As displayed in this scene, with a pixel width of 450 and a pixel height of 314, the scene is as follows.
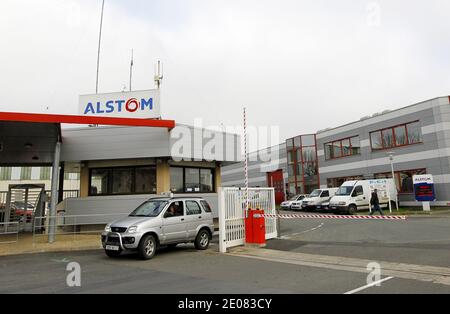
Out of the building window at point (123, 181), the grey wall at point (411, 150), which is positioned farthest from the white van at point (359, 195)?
the building window at point (123, 181)

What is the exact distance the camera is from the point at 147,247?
10281 millimetres

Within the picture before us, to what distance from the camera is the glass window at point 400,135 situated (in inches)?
1194

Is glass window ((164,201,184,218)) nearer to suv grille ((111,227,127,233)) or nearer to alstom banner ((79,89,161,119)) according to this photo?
suv grille ((111,227,127,233))

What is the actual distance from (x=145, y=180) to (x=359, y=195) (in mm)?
16867

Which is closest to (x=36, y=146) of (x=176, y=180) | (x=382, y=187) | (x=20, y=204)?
(x=20, y=204)

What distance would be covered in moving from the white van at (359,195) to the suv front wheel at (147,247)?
18.3 meters

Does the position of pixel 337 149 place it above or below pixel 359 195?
above

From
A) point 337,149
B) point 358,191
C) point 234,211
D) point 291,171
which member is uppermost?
point 337,149

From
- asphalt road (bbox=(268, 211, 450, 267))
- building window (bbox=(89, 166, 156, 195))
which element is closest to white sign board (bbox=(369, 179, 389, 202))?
asphalt road (bbox=(268, 211, 450, 267))

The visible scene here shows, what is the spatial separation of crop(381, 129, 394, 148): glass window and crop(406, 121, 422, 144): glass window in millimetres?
1712

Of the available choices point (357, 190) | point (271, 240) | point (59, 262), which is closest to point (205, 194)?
point (271, 240)

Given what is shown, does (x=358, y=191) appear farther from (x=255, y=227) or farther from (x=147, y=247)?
(x=147, y=247)

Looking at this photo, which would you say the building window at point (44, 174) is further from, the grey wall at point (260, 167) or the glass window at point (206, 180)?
the glass window at point (206, 180)
